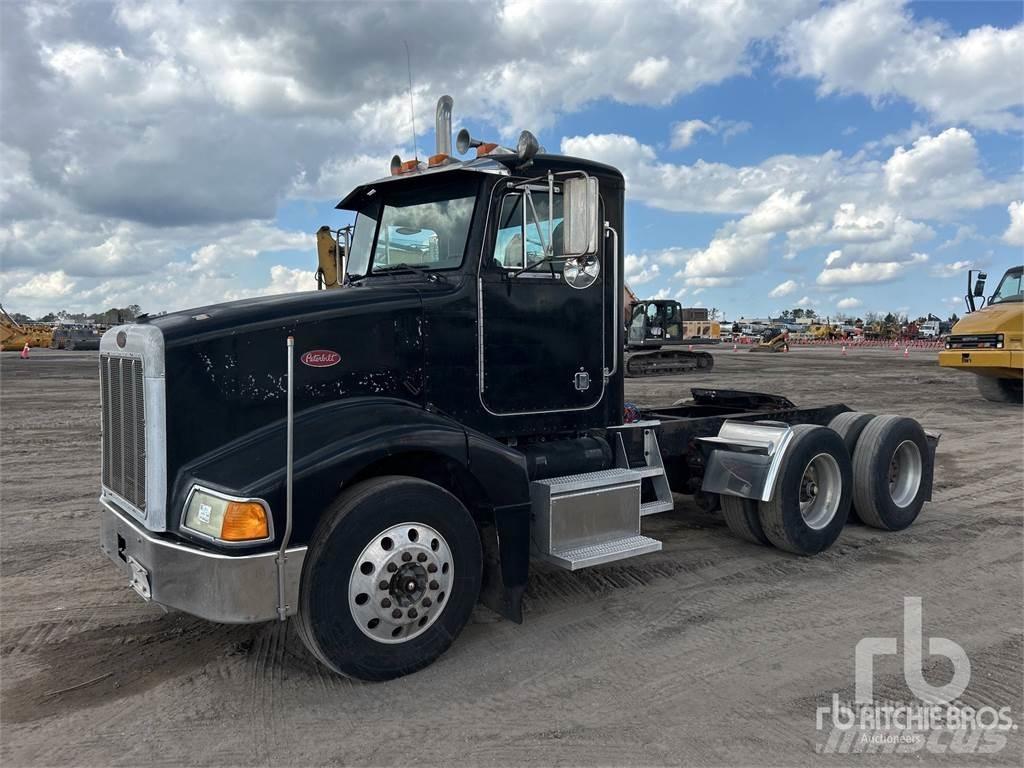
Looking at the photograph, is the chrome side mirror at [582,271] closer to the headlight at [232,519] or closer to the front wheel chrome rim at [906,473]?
the headlight at [232,519]

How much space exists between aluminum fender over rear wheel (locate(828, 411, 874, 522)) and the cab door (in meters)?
2.93

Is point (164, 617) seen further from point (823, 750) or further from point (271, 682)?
point (823, 750)

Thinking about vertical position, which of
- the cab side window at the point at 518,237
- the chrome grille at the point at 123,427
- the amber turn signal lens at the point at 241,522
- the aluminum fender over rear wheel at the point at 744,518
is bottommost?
the aluminum fender over rear wheel at the point at 744,518

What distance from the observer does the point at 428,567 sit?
4043 millimetres

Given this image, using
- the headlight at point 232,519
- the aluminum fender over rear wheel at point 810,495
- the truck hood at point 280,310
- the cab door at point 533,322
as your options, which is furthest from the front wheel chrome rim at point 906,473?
the headlight at point 232,519

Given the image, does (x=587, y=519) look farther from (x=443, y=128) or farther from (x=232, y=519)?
(x=443, y=128)

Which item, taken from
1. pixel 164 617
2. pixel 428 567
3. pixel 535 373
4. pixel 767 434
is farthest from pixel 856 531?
pixel 164 617

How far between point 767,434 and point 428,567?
336cm

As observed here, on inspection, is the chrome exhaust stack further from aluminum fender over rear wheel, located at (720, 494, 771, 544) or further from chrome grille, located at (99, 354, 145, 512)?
aluminum fender over rear wheel, located at (720, 494, 771, 544)

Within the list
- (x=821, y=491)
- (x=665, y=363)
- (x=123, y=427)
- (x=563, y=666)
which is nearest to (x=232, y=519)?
(x=123, y=427)

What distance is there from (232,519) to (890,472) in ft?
19.6

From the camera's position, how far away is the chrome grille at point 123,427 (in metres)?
3.98

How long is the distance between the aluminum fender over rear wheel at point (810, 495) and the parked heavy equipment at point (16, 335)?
157ft

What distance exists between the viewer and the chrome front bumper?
3580 mm
